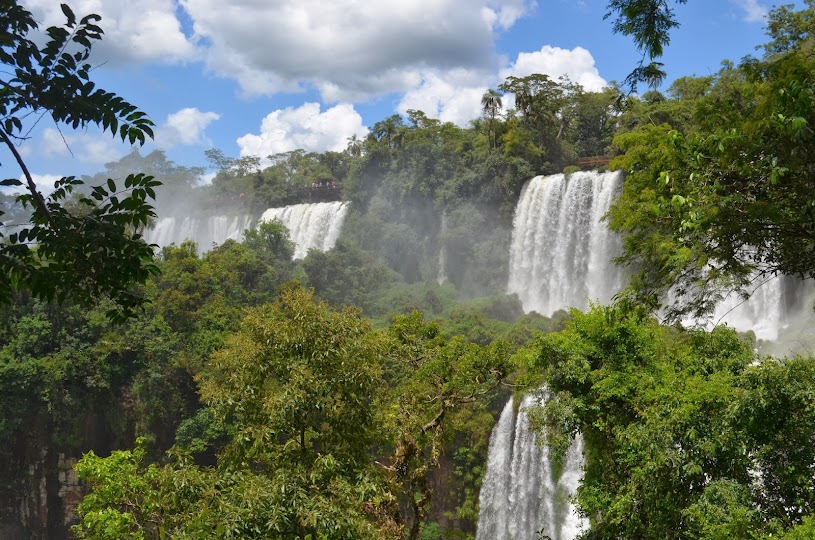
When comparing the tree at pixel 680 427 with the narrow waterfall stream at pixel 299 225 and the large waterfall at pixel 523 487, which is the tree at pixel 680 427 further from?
the narrow waterfall stream at pixel 299 225

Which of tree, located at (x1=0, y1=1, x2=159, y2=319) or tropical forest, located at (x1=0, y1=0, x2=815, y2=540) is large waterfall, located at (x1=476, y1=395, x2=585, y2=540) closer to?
tropical forest, located at (x1=0, y1=0, x2=815, y2=540)

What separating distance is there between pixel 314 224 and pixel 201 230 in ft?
42.6

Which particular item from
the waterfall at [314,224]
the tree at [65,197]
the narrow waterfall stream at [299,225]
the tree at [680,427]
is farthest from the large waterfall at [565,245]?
the tree at [65,197]

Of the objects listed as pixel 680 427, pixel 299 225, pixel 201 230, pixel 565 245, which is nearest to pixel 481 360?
pixel 680 427

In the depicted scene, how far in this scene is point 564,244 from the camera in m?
25.3

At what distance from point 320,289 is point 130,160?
190 feet

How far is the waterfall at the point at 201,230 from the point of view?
1713 inches

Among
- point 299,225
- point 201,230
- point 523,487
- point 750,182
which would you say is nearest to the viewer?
point 750,182

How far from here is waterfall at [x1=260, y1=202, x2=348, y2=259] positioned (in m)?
36.1

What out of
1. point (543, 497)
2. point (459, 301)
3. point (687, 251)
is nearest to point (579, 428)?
point (687, 251)

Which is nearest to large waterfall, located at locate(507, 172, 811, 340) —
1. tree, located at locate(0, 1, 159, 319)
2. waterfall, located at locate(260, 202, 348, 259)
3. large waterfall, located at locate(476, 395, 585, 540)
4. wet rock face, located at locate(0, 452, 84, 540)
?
large waterfall, located at locate(476, 395, 585, 540)

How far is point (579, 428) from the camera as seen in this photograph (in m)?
9.27

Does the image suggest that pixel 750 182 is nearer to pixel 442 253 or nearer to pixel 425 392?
pixel 425 392

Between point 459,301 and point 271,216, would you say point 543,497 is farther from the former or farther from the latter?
point 271,216
